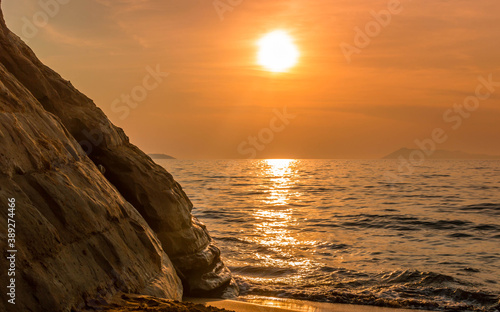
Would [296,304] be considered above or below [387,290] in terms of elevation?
below

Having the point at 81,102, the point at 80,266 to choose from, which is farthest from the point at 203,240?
the point at 80,266

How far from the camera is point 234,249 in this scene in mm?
14898

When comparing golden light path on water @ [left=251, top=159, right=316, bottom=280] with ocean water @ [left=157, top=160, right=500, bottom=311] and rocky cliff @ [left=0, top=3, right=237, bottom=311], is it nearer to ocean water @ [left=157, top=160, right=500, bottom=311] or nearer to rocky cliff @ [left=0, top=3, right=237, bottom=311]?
ocean water @ [left=157, top=160, right=500, bottom=311]

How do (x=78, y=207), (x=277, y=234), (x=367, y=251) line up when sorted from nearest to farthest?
(x=78, y=207)
(x=367, y=251)
(x=277, y=234)

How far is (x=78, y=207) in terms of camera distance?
546 centimetres

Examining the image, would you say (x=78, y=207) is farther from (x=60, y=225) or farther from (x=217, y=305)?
Result: (x=217, y=305)

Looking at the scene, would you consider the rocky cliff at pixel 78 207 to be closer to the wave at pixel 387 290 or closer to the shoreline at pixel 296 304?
the shoreline at pixel 296 304

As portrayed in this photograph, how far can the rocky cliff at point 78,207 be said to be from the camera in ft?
15.2

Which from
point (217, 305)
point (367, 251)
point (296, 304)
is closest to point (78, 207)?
point (217, 305)

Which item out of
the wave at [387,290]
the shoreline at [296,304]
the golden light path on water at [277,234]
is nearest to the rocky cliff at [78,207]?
the shoreline at [296,304]

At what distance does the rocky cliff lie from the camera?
15.2ft

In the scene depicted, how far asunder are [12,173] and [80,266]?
130 centimetres

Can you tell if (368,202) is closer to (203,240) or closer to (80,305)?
(203,240)

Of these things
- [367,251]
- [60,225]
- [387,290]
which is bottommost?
[387,290]
